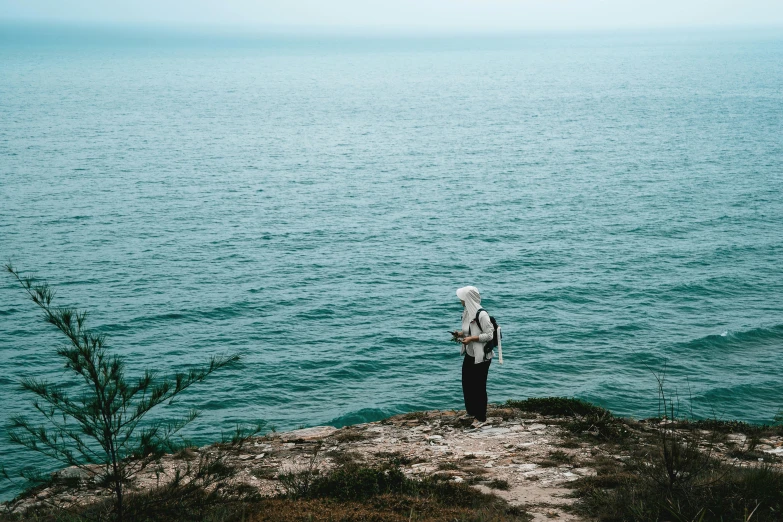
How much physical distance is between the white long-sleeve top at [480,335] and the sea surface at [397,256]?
12.6 m

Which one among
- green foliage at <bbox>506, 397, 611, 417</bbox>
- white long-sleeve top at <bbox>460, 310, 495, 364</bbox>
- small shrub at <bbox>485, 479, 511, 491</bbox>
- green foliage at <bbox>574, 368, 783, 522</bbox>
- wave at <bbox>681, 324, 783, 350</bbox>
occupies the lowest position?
A: wave at <bbox>681, 324, 783, 350</bbox>

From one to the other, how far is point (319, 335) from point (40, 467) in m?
14.2

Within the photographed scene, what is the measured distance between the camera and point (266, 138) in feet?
295

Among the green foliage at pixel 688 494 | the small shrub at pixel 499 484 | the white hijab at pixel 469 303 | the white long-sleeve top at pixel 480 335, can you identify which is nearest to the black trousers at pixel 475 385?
the white long-sleeve top at pixel 480 335

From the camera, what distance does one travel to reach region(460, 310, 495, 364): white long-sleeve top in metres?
13.3

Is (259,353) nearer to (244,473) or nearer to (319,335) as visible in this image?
(319,335)

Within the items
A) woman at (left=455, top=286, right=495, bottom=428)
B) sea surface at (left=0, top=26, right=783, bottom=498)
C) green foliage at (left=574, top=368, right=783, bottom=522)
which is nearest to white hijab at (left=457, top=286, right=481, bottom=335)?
woman at (left=455, top=286, right=495, bottom=428)

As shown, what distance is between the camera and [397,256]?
45.6 m

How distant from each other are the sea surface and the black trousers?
11.6m

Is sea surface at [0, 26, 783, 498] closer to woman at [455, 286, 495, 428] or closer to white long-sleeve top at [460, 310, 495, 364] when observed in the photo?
woman at [455, 286, 495, 428]

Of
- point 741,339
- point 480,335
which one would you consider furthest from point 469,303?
point 741,339

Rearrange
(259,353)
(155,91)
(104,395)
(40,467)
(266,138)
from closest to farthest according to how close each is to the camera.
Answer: (104,395), (40,467), (259,353), (266,138), (155,91)

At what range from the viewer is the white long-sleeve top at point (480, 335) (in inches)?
523

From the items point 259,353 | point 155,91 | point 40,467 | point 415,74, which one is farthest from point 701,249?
point 415,74
